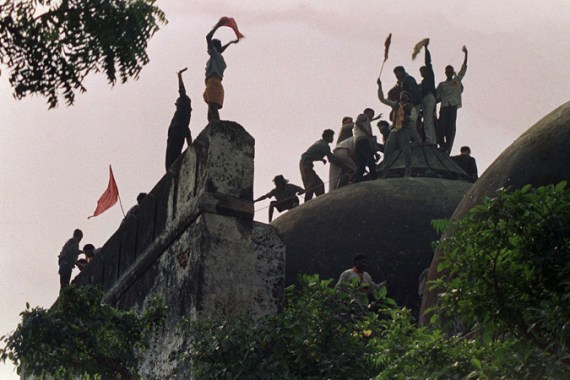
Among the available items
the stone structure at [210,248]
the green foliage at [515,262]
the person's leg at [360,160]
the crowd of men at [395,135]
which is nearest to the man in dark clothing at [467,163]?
the crowd of men at [395,135]

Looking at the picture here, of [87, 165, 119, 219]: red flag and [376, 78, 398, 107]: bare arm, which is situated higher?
[376, 78, 398, 107]: bare arm

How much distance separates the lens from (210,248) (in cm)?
1234

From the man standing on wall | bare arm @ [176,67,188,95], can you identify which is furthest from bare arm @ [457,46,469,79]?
bare arm @ [176,67,188,95]

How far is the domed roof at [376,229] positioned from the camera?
49.9 feet

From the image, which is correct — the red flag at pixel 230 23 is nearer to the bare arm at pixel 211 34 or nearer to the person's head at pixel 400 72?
the bare arm at pixel 211 34

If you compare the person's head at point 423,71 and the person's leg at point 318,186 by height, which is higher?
the person's head at point 423,71

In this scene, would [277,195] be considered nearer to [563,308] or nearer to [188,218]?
[188,218]

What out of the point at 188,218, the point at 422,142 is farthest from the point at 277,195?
the point at 188,218

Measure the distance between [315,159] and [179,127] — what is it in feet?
12.6

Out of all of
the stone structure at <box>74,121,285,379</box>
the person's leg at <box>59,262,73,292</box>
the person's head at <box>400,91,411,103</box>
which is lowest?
the stone structure at <box>74,121,285,379</box>

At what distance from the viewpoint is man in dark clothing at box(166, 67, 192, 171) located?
14.6 meters

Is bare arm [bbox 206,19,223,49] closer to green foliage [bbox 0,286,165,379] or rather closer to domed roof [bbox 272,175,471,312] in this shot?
domed roof [bbox 272,175,471,312]

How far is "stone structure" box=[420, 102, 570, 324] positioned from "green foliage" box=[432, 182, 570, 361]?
3110mm

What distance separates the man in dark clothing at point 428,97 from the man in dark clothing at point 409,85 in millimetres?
82
